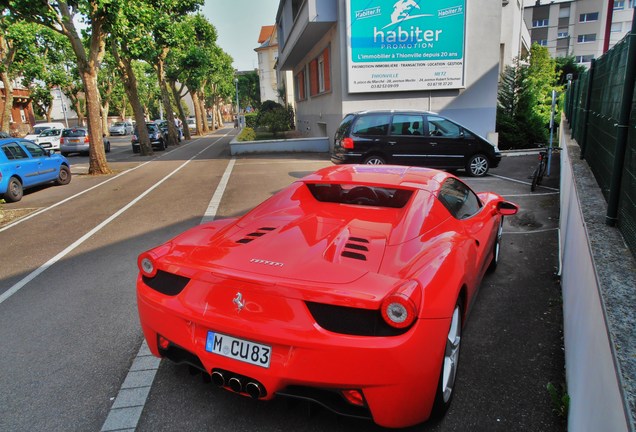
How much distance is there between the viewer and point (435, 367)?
2309mm

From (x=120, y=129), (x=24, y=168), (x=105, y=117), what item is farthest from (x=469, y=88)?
(x=120, y=129)

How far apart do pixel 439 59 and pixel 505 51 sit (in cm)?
1057

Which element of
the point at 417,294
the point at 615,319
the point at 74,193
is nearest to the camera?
the point at 615,319

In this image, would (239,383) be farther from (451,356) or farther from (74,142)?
(74,142)

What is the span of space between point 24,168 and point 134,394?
11.1 meters

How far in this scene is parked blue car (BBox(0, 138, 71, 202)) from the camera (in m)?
10.9

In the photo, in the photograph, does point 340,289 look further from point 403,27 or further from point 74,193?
point 403,27

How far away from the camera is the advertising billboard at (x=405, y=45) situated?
16.2 metres

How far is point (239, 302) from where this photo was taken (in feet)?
7.91

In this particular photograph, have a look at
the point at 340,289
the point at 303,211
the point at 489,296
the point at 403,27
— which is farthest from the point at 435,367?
the point at 403,27

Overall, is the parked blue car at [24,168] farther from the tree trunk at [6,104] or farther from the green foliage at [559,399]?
the tree trunk at [6,104]

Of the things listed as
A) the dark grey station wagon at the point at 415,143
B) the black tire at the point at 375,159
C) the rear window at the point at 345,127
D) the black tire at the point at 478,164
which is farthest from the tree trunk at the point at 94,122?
the black tire at the point at 478,164

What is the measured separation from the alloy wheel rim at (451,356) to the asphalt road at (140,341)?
7.4 inches

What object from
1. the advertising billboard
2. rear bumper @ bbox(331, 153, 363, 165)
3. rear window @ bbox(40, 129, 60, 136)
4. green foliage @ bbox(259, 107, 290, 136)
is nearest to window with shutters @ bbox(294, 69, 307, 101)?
green foliage @ bbox(259, 107, 290, 136)
